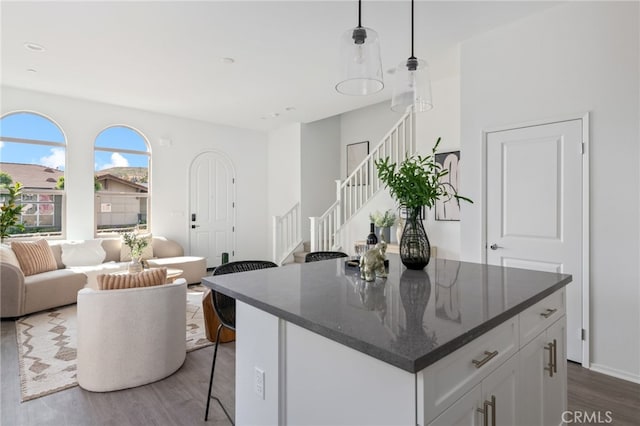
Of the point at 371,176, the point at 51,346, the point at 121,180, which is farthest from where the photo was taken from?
the point at 121,180

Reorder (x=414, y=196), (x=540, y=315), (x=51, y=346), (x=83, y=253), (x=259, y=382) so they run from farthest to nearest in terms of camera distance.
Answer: (x=83, y=253), (x=51, y=346), (x=414, y=196), (x=540, y=315), (x=259, y=382)

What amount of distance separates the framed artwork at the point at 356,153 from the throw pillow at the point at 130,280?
504cm

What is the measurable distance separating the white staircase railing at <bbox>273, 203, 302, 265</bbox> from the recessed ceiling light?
3916 millimetres

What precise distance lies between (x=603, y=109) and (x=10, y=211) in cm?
658

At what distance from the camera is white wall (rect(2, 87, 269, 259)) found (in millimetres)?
5383

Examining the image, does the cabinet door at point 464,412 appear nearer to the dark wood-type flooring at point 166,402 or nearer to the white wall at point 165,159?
the dark wood-type flooring at point 166,402

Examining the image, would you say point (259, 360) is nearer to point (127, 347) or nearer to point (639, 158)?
point (127, 347)

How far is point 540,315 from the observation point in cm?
156

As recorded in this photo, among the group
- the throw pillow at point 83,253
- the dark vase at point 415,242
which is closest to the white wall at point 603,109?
the dark vase at point 415,242

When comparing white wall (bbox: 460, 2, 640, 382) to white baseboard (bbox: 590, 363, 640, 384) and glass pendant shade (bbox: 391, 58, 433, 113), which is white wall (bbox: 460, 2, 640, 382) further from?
glass pendant shade (bbox: 391, 58, 433, 113)

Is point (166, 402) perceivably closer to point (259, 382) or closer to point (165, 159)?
point (259, 382)

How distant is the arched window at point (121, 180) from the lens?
19.0ft

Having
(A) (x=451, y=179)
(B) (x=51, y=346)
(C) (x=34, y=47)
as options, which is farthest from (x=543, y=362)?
(C) (x=34, y=47)

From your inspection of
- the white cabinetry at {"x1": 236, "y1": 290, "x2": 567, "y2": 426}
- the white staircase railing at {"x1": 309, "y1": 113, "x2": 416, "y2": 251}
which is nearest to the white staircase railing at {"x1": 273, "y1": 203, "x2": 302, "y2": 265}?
the white staircase railing at {"x1": 309, "y1": 113, "x2": 416, "y2": 251}
